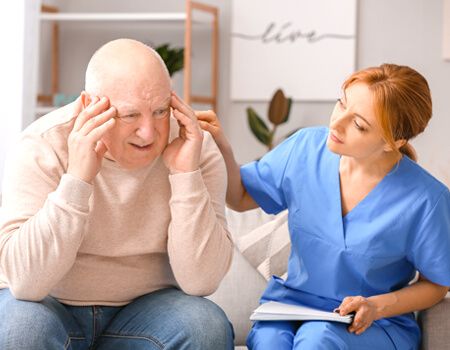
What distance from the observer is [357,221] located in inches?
82.4

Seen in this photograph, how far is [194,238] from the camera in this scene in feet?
6.24

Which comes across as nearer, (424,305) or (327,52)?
(424,305)

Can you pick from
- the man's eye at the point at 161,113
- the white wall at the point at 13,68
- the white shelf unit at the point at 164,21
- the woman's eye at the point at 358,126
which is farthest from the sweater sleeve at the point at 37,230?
the white shelf unit at the point at 164,21

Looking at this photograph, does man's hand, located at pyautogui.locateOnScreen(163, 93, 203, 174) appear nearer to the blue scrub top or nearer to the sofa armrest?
the blue scrub top

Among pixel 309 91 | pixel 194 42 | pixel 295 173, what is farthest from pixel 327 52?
pixel 295 173

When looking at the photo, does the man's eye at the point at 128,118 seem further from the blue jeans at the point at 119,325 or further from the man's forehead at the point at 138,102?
the blue jeans at the point at 119,325

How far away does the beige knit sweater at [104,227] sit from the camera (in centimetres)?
179

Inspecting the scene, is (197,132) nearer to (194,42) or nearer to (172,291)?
(172,291)

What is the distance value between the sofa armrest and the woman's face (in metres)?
0.41

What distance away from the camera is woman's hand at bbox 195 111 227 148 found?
212 centimetres

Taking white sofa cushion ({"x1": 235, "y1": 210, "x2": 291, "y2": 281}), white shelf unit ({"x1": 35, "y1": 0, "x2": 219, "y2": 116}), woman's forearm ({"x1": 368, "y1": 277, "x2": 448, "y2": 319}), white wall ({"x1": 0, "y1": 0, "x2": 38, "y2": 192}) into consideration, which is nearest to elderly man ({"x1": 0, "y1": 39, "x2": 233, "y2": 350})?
woman's forearm ({"x1": 368, "y1": 277, "x2": 448, "y2": 319})

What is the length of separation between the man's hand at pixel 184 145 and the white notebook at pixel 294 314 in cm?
38

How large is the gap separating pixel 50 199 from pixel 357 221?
724 mm

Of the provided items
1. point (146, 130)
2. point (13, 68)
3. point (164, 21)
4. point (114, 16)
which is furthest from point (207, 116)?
point (164, 21)
